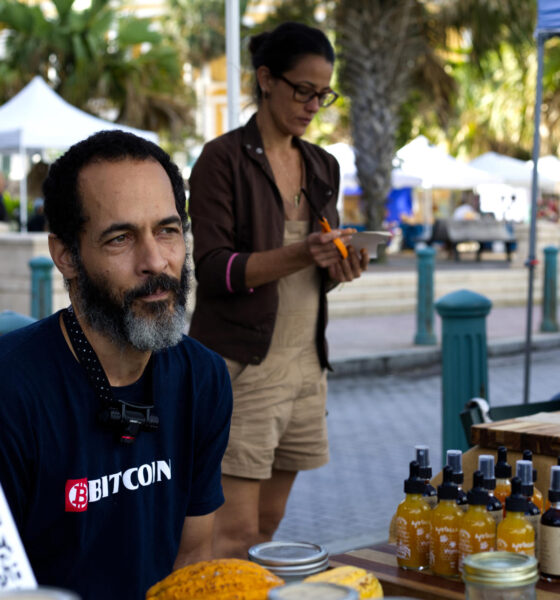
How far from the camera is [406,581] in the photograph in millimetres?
2094

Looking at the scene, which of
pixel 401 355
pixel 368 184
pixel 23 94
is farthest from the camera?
pixel 368 184

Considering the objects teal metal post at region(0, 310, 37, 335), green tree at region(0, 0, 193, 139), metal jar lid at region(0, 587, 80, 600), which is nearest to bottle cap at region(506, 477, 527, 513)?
metal jar lid at region(0, 587, 80, 600)

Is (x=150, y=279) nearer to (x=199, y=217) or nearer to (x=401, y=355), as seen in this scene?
(x=199, y=217)

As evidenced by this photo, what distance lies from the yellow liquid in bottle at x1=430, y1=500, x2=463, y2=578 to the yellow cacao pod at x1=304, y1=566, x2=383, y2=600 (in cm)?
57

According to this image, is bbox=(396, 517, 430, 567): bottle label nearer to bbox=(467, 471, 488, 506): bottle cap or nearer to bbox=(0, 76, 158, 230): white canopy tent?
bbox=(467, 471, 488, 506): bottle cap

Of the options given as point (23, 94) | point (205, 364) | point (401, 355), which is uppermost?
point (23, 94)

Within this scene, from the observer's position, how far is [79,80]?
24328 mm

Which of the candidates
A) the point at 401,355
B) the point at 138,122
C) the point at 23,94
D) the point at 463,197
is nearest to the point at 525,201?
the point at 463,197

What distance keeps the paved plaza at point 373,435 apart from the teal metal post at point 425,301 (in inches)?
12.4

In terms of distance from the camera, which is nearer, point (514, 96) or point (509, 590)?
point (509, 590)

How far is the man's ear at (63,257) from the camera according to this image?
7.02 ft

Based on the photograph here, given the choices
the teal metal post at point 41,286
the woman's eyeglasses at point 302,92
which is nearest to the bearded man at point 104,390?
the woman's eyeglasses at point 302,92

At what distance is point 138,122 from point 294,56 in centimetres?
2253

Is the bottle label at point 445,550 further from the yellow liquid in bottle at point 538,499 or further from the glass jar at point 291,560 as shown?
the glass jar at point 291,560
